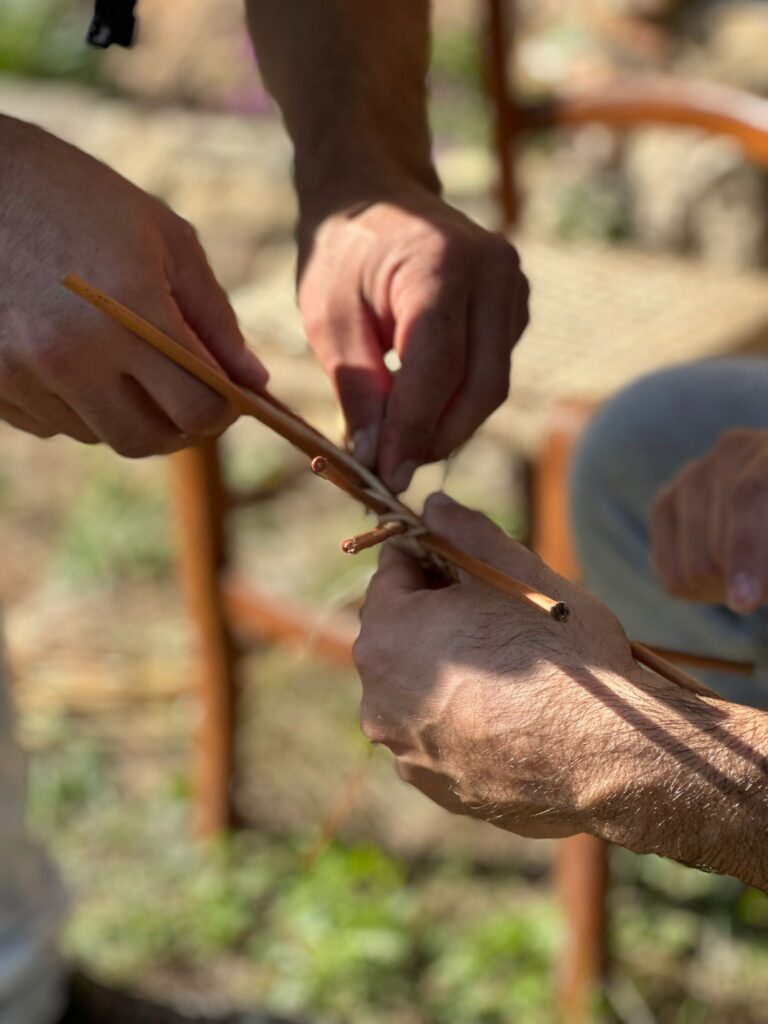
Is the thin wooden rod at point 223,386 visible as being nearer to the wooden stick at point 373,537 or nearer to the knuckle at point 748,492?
the wooden stick at point 373,537

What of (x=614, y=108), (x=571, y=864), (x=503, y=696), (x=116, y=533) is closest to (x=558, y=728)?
(x=503, y=696)

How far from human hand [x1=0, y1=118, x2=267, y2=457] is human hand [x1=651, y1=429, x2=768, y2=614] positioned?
15.3 inches

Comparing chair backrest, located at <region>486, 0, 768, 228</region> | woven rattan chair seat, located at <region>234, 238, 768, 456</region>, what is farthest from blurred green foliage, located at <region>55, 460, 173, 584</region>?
chair backrest, located at <region>486, 0, 768, 228</region>

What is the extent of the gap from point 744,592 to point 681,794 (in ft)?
0.89

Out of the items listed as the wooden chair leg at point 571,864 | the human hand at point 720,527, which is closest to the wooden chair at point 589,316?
the wooden chair leg at point 571,864

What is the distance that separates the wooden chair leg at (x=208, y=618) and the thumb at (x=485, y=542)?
0.83 metres

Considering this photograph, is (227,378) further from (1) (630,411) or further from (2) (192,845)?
(2) (192,845)

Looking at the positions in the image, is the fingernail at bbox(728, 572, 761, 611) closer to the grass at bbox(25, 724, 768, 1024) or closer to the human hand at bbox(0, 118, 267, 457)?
the human hand at bbox(0, 118, 267, 457)

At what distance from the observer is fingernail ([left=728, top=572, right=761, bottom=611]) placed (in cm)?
93

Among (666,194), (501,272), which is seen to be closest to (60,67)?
(666,194)

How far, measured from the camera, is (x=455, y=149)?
3342 millimetres

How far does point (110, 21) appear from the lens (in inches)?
33.8

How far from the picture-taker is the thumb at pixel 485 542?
2.53 feet

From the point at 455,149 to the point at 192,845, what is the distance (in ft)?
6.91
